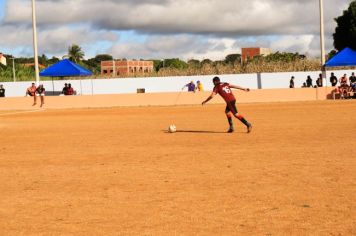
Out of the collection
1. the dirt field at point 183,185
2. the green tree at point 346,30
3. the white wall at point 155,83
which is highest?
the green tree at point 346,30

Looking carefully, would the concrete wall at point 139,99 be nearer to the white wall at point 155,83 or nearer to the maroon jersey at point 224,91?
the white wall at point 155,83

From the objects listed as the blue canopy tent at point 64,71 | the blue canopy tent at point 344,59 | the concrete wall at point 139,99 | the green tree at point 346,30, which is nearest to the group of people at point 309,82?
the blue canopy tent at point 344,59

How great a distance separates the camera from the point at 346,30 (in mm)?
77125

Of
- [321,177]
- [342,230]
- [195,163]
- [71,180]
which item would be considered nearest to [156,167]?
[195,163]

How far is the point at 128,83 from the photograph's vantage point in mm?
55094

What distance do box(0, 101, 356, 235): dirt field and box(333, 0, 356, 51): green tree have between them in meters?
60.8

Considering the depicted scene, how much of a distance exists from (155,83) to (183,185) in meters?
45.7

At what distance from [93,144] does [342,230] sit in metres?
10.7

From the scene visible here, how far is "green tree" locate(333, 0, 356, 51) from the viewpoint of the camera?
247 feet

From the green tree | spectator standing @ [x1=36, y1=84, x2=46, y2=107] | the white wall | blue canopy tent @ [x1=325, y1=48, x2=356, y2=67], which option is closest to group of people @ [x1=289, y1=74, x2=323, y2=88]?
blue canopy tent @ [x1=325, y1=48, x2=356, y2=67]

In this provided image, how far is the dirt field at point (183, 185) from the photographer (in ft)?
23.0

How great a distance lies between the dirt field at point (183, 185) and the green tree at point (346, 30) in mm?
60848

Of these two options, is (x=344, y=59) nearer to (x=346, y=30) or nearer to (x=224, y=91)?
(x=224, y=91)

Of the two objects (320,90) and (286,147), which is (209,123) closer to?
(286,147)
